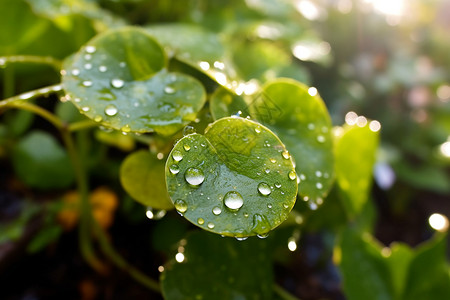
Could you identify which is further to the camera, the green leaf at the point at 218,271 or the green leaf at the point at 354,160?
the green leaf at the point at 354,160

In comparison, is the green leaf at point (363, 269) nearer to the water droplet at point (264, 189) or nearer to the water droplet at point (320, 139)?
the water droplet at point (320, 139)

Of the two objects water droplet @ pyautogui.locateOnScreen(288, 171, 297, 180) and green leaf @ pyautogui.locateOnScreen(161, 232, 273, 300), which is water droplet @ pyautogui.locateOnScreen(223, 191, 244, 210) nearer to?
water droplet @ pyautogui.locateOnScreen(288, 171, 297, 180)

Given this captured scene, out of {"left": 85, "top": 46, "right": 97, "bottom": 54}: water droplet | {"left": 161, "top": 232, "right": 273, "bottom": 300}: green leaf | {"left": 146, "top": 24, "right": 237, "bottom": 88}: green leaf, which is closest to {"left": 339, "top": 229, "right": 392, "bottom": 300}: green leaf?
{"left": 161, "top": 232, "right": 273, "bottom": 300}: green leaf

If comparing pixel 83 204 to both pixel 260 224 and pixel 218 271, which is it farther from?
pixel 260 224

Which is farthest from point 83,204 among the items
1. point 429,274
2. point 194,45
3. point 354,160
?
point 429,274

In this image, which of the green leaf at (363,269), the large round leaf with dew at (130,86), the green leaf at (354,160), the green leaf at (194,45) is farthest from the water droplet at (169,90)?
the green leaf at (363,269)

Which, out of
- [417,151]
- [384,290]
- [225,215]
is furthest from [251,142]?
[417,151]

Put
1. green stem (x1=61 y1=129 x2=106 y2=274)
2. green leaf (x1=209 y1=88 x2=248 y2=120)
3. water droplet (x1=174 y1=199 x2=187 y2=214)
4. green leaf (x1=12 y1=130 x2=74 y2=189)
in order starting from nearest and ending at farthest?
water droplet (x1=174 y1=199 x2=187 y2=214), green leaf (x1=209 y1=88 x2=248 y2=120), green stem (x1=61 y1=129 x2=106 y2=274), green leaf (x1=12 y1=130 x2=74 y2=189)
